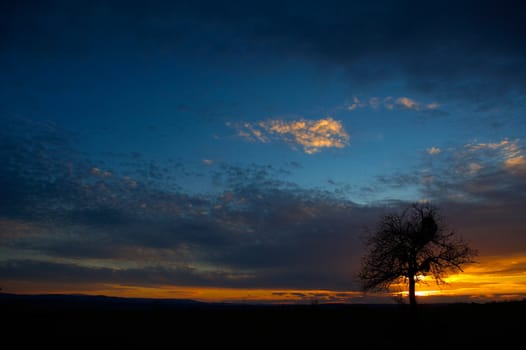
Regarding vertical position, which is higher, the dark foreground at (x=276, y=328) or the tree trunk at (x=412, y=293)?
the tree trunk at (x=412, y=293)

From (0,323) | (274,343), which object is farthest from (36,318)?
(274,343)

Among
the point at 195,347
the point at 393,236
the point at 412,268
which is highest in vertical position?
the point at 393,236

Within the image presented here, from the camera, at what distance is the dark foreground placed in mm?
24422

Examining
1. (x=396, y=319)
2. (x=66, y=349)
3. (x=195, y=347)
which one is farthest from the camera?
(x=396, y=319)

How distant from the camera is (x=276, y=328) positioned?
29.0m

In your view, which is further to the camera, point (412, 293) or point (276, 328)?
point (412, 293)

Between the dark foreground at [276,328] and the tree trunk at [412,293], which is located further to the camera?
the tree trunk at [412,293]

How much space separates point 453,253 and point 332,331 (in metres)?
13.9

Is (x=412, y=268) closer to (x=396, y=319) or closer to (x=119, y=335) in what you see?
(x=396, y=319)

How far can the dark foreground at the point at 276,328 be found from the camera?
24.4 m

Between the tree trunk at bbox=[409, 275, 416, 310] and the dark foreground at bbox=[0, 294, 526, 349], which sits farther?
the tree trunk at bbox=[409, 275, 416, 310]

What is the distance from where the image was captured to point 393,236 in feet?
116

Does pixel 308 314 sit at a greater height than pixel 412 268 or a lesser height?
lesser

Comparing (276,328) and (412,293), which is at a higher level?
(412,293)
